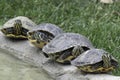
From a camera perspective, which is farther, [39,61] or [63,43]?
[39,61]

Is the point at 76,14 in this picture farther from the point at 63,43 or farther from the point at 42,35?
the point at 63,43

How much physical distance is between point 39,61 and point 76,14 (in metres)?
2.26

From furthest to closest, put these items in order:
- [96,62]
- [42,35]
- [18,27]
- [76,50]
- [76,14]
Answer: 1. [76,14]
2. [18,27]
3. [42,35]
4. [76,50]
5. [96,62]

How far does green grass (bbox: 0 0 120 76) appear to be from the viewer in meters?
6.51

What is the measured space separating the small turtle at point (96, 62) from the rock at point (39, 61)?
8cm

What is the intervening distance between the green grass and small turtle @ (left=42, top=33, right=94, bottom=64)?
44.2 inches

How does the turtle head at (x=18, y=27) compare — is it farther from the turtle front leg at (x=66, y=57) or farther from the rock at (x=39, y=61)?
the turtle front leg at (x=66, y=57)

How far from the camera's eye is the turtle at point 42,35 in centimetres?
548

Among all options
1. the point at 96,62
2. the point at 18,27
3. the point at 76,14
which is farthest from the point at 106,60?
the point at 76,14

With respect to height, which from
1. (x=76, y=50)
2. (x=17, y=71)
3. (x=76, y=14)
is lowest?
(x=17, y=71)

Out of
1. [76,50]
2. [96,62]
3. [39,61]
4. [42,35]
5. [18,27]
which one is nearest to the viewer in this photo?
[96,62]

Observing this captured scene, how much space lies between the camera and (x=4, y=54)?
5.66m

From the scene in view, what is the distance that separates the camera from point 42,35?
5488 mm

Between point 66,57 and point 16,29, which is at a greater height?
point 16,29
